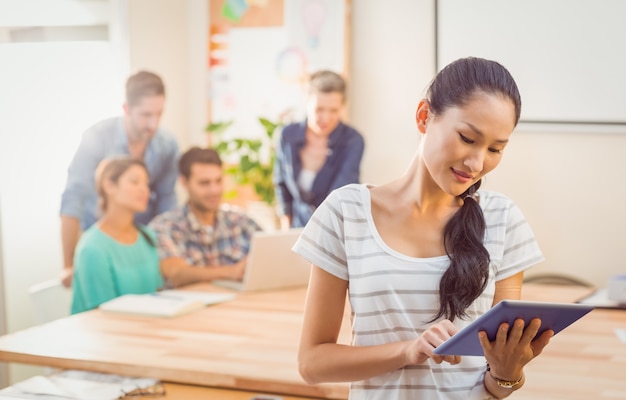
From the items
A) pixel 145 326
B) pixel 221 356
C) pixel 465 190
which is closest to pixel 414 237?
pixel 465 190

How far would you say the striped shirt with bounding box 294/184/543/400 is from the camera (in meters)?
1.49

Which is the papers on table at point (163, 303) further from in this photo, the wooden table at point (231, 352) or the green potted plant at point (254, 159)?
the green potted plant at point (254, 159)

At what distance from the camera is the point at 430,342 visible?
136 centimetres

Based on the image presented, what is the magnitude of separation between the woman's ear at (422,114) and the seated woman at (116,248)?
7.53ft

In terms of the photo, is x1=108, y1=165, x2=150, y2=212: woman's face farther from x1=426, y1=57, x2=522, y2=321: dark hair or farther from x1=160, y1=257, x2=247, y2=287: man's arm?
x1=426, y1=57, x2=522, y2=321: dark hair

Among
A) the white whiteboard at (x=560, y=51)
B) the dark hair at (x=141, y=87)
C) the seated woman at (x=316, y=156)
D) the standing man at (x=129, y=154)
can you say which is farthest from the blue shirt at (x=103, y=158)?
the white whiteboard at (x=560, y=51)

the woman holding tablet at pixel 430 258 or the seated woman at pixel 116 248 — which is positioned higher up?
the woman holding tablet at pixel 430 258

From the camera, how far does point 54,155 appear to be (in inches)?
162

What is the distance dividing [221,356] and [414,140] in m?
2.44

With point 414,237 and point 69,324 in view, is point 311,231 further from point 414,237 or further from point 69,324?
point 69,324

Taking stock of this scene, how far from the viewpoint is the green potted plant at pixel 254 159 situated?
4.79 meters

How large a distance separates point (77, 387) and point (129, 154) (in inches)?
76.3

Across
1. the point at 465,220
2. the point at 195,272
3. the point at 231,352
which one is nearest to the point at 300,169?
the point at 195,272

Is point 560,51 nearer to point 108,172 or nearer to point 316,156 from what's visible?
point 316,156
